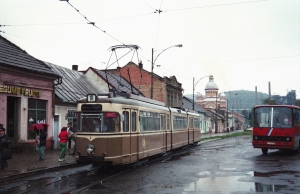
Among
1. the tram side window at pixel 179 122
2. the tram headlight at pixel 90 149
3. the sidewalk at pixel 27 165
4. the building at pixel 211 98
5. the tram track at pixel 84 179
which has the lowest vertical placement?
the tram track at pixel 84 179

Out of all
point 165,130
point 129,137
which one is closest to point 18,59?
point 165,130

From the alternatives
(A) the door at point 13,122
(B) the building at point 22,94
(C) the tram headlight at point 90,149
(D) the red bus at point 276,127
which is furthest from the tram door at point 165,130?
(A) the door at point 13,122

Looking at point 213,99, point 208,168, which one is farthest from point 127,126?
point 213,99

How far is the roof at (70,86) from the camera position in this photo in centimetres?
2707

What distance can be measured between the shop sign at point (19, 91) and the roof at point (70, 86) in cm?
301

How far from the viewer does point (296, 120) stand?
68.6 feet

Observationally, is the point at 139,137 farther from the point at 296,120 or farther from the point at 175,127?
the point at 296,120

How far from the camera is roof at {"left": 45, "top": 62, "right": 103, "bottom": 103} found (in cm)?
2707

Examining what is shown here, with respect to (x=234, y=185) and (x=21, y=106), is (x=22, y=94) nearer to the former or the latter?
(x=21, y=106)

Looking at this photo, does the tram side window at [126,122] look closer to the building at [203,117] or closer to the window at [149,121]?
the window at [149,121]

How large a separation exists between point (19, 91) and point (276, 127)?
46.5ft

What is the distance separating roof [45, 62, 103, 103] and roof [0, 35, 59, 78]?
3.03 meters

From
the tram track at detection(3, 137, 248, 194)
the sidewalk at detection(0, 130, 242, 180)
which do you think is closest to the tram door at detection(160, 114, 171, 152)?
the tram track at detection(3, 137, 248, 194)

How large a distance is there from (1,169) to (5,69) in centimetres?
822
